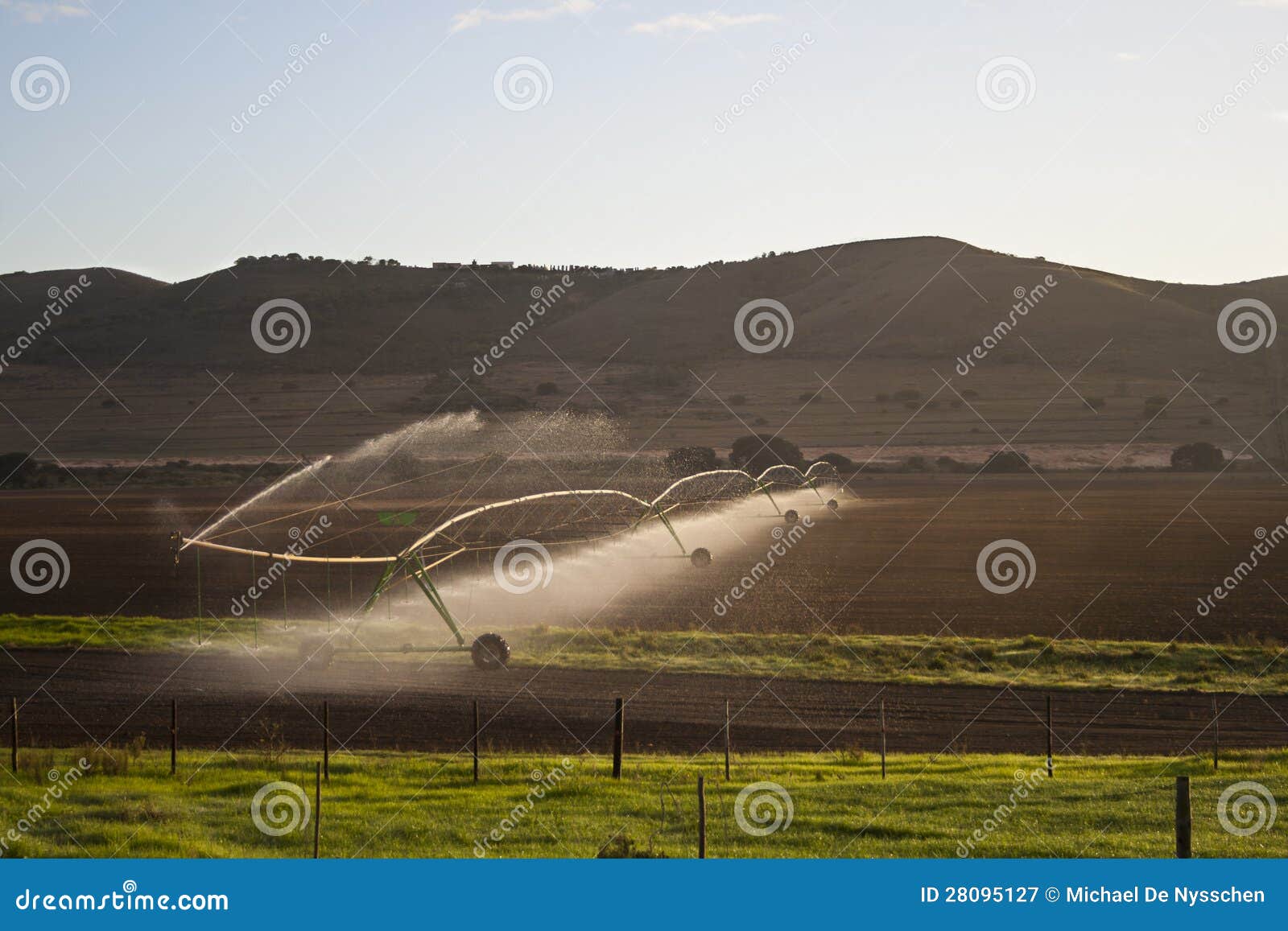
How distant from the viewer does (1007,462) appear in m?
104

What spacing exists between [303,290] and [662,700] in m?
176

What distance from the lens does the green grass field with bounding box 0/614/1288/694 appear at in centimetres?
2853

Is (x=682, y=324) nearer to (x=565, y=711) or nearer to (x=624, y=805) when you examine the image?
(x=565, y=711)

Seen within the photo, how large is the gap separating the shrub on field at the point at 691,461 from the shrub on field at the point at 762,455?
222cm

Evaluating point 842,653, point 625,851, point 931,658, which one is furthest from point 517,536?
point 625,851

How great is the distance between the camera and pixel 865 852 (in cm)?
1366

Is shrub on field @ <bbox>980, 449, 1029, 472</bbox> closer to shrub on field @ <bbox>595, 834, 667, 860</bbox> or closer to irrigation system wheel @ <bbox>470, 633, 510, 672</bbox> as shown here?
irrigation system wheel @ <bbox>470, 633, 510, 672</bbox>

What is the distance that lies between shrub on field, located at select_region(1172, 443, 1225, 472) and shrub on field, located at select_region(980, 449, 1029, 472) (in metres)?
11.5

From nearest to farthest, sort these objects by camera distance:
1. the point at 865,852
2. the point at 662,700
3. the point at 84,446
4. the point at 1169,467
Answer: the point at 865,852 < the point at 662,700 < the point at 1169,467 < the point at 84,446

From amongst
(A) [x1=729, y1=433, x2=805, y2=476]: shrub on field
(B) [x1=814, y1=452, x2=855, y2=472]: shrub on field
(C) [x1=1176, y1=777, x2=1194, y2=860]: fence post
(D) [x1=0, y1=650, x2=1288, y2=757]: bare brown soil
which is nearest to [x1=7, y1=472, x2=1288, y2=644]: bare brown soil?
(D) [x1=0, y1=650, x2=1288, y2=757]: bare brown soil

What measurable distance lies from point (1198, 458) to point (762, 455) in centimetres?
3554

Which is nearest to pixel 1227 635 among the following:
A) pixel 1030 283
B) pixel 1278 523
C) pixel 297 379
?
pixel 1278 523

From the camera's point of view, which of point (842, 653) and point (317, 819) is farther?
point (842, 653)

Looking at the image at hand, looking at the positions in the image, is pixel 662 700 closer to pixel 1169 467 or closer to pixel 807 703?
pixel 807 703
